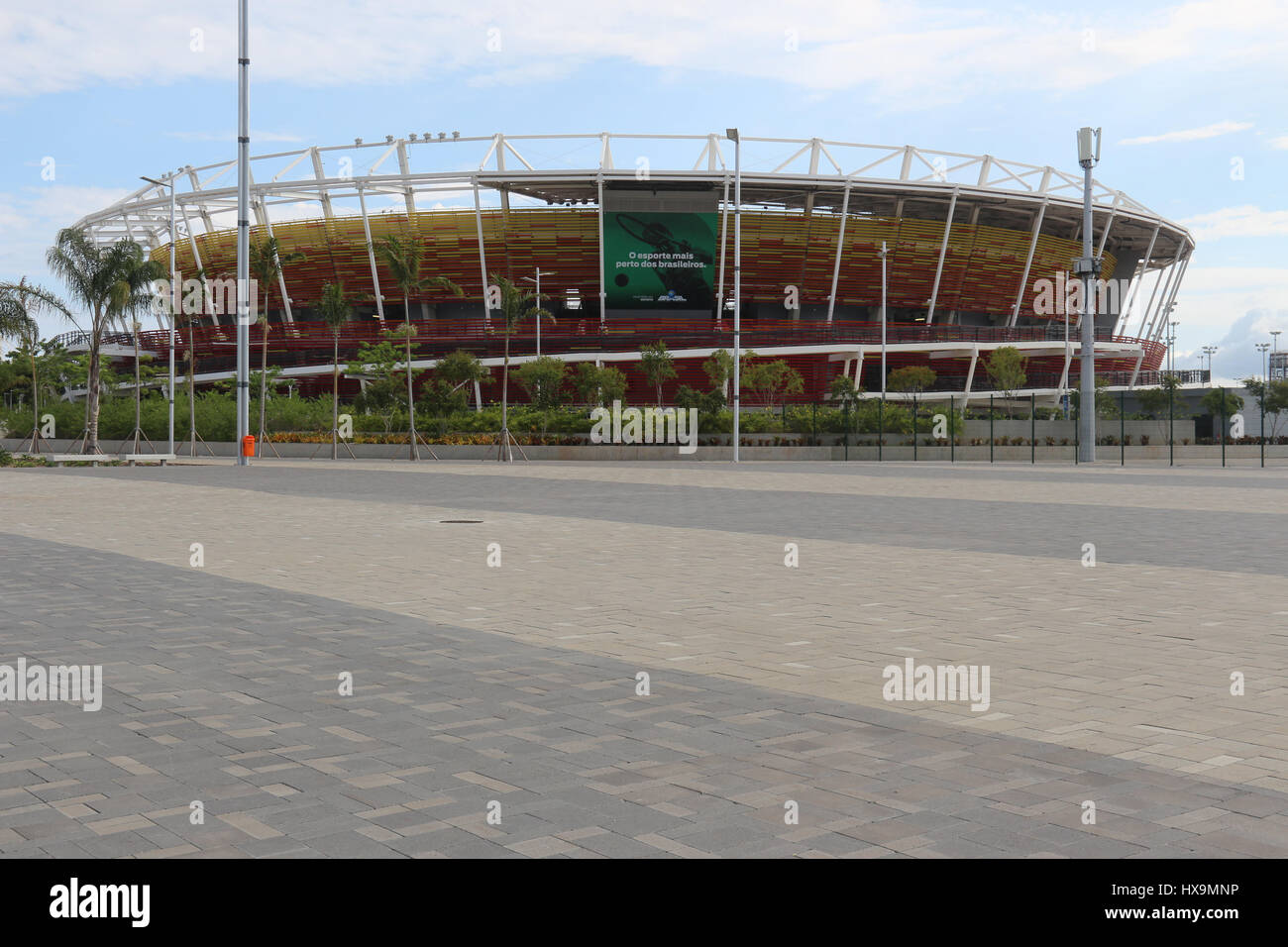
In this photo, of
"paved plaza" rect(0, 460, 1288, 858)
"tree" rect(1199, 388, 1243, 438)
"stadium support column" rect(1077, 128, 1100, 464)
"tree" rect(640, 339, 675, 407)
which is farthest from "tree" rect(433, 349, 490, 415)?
"paved plaza" rect(0, 460, 1288, 858)

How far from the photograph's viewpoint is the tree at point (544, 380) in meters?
52.7

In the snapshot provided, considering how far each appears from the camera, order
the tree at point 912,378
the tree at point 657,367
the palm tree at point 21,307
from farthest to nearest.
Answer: the tree at point 912,378, the tree at point 657,367, the palm tree at point 21,307

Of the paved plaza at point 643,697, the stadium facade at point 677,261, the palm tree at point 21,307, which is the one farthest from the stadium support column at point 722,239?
the paved plaza at point 643,697

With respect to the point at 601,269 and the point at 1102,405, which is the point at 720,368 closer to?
the point at 601,269

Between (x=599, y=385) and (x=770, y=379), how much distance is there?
9.32m

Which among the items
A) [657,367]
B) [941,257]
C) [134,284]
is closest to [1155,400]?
[941,257]

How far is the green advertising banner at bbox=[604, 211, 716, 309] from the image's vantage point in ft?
235

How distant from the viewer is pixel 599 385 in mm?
58531

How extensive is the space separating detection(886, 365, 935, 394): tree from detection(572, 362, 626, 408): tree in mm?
19485

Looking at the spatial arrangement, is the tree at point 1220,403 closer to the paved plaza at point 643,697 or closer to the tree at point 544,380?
the tree at point 544,380

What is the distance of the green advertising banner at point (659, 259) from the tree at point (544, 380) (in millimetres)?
17593

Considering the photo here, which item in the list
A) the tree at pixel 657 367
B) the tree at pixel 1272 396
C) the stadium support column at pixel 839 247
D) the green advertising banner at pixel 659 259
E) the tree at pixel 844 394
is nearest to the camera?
the tree at pixel 844 394
